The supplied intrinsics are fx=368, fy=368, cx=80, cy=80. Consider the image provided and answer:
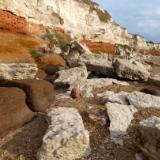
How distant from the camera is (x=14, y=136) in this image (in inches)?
400

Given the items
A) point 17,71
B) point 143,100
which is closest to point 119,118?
point 143,100

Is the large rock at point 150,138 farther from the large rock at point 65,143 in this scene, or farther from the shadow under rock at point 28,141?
the shadow under rock at point 28,141

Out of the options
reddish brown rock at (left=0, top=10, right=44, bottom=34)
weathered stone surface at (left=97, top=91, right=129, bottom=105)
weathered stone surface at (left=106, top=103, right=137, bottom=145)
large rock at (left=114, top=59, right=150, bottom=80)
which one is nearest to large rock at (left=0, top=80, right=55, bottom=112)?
weathered stone surface at (left=97, top=91, right=129, bottom=105)

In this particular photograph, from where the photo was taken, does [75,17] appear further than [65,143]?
Yes

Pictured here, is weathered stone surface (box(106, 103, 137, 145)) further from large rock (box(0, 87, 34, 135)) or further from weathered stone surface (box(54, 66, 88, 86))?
weathered stone surface (box(54, 66, 88, 86))

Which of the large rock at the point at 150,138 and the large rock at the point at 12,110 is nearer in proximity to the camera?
the large rock at the point at 150,138

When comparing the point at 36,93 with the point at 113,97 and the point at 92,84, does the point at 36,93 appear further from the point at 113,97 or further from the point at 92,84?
the point at 92,84

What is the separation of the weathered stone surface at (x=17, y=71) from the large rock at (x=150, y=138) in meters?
6.29

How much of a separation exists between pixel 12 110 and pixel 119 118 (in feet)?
10.1

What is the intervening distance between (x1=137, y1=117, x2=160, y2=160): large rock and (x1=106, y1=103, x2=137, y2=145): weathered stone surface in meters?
0.77

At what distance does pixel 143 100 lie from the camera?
487 inches

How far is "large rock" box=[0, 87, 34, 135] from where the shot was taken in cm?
1035

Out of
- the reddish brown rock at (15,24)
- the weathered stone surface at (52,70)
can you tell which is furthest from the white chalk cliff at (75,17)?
the weathered stone surface at (52,70)

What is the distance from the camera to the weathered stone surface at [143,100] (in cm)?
1210
